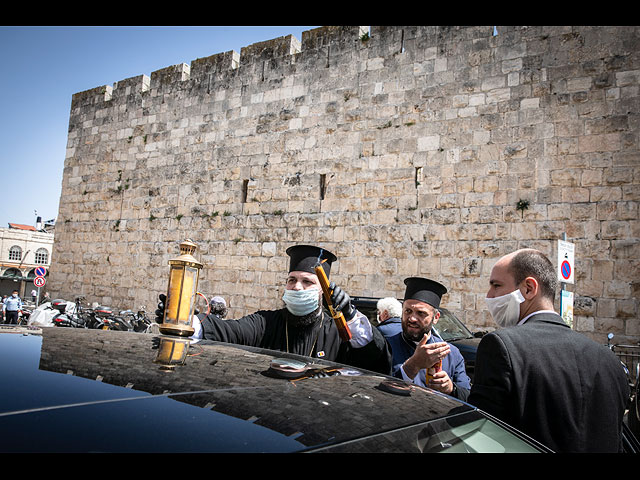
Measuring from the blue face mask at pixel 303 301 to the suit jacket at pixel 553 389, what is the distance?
1.59 meters

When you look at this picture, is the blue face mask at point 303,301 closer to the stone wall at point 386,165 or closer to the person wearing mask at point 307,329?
→ the person wearing mask at point 307,329

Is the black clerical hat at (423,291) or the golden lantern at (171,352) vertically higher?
the black clerical hat at (423,291)

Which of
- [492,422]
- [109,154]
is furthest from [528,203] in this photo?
[109,154]

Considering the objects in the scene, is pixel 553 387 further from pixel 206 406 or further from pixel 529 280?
pixel 206 406

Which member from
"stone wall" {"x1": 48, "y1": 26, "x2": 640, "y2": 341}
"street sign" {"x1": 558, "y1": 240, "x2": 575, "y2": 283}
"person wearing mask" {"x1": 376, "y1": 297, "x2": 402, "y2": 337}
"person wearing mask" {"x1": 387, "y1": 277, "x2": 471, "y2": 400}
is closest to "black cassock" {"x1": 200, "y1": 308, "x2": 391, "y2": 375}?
"person wearing mask" {"x1": 387, "y1": 277, "x2": 471, "y2": 400}

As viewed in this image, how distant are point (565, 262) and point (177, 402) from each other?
260 inches

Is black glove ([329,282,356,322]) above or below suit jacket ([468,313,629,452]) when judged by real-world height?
above

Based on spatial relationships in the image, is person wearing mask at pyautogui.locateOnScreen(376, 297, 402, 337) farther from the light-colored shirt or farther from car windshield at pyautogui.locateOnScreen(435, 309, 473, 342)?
the light-colored shirt

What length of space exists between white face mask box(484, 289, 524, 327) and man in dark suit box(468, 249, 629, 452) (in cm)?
27

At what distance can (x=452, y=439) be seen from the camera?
146 centimetres

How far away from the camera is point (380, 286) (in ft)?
29.4

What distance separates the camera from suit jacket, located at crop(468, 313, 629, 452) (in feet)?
6.54

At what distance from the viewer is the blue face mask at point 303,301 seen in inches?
138

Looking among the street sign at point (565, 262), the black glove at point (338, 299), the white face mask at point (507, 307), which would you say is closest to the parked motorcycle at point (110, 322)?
the black glove at point (338, 299)
